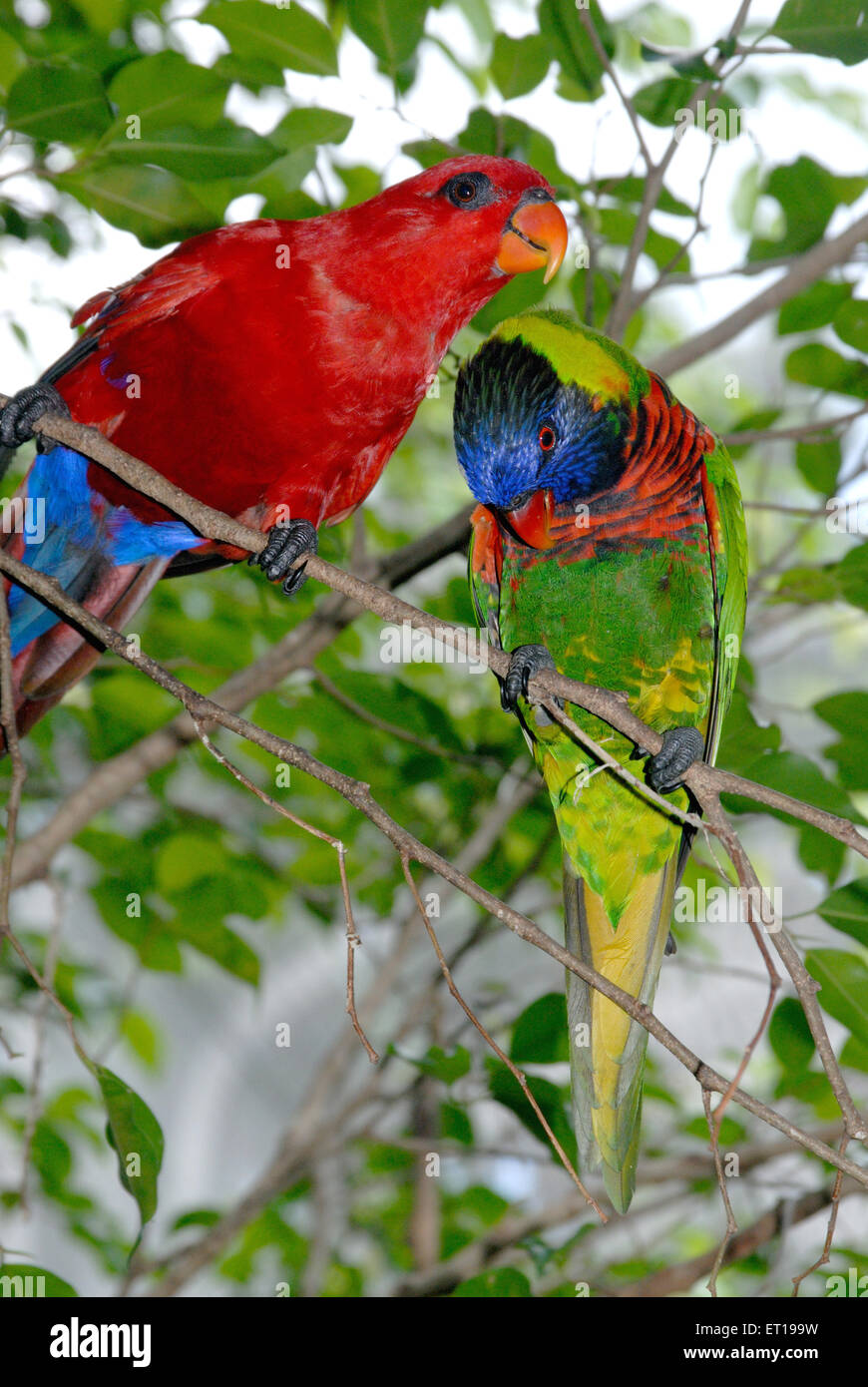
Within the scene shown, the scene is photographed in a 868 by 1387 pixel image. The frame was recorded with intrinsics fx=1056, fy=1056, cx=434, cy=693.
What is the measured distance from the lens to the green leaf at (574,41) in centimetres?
153

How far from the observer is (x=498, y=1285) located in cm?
138

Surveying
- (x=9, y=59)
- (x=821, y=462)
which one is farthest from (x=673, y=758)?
(x=9, y=59)

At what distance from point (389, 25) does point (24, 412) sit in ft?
2.36

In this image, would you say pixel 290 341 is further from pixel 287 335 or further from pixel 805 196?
pixel 805 196

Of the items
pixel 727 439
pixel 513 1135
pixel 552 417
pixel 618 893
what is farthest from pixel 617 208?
pixel 513 1135

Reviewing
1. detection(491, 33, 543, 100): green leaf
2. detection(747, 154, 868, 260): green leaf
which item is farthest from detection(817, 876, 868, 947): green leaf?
detection(491, 33, 543, 100): green leaf

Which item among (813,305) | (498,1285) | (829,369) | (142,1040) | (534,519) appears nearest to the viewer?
(498,1285)

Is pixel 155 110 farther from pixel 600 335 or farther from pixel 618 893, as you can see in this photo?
pixel 618 893

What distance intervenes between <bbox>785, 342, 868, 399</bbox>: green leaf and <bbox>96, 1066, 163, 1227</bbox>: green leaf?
5.15 feet

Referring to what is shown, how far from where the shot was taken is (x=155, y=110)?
1.30 meters

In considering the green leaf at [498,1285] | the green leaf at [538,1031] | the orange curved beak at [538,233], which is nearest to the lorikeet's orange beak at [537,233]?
the orange curved beak at [538,233]

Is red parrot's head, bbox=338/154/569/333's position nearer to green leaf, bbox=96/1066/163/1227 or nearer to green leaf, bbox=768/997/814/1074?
green leaf, bbox=96/1066/163/1227

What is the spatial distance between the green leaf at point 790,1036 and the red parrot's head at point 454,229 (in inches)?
44.5

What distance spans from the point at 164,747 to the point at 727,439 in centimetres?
106
